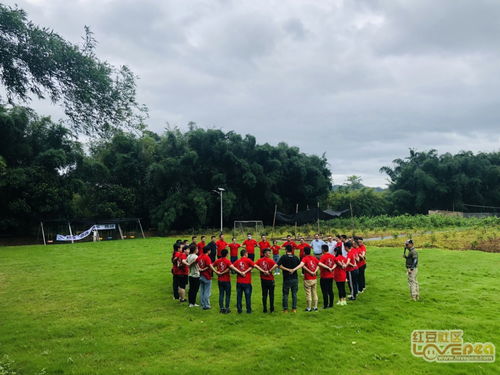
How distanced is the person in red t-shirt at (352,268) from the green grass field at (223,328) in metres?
0.45

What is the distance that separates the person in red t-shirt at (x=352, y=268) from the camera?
10.7 meters

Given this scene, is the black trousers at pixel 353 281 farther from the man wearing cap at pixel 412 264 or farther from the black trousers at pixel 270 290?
the black trousers at pixel 270 290

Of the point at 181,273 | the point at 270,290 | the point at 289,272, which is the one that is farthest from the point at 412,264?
the point at 181,273

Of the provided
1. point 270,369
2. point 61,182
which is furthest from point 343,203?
point 270,369

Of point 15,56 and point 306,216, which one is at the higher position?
point 15,56

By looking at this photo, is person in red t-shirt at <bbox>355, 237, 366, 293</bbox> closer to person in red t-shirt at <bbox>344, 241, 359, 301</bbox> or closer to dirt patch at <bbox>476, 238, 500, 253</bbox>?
person in red t-shirt at <bbox>344, 241, 359, 301</bbox>

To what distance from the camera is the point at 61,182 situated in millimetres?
33812

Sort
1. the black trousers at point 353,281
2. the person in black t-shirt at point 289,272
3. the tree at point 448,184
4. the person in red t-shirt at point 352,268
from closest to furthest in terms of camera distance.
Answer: the person in black t-shirt at point 289,272 < the person in red t-shirt at point 352,268 < the black trousers at point 353,281 < the tree at point 448,184

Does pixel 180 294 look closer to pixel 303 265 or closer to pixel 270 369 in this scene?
pixel 303 265

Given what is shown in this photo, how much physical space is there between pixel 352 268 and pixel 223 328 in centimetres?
433

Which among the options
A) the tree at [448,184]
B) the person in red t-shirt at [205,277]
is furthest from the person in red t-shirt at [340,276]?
the tree at [448,184]

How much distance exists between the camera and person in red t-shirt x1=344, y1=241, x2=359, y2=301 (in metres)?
10.7

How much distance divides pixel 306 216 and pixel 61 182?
22969 millimetres

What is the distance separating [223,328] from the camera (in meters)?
8.54
